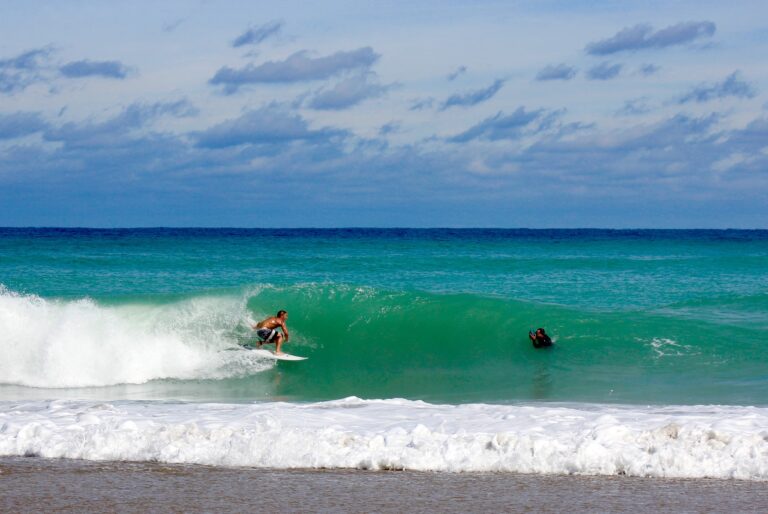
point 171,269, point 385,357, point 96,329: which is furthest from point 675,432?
point 171,269

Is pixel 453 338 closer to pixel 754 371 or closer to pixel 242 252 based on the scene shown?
pixel 754 371

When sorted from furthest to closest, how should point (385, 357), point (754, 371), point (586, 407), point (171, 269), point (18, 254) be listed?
1. point (18, 254)
2. point (171, 269)
3. point (385, 357)
4. point (754, 371)
5. point (586, 407)

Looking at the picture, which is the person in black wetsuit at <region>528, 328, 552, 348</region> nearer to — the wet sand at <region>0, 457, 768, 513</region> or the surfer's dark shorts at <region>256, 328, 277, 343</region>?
the surfer's dark shorts at <region>256, 328, 277, 343</region>

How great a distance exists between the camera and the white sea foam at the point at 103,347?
44.1ft

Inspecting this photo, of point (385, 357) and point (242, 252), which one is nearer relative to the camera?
point (385, 357)

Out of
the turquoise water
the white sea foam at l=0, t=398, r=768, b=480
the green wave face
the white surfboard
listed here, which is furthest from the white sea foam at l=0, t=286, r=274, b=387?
the white sea foam at l=0, t=398, r=768, b=480

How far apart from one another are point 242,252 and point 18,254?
843cm

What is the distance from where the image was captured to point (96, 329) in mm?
14641

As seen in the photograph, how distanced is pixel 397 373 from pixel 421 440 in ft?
22.7

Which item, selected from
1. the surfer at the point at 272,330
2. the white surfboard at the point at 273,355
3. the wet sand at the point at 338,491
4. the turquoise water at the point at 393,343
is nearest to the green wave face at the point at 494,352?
the turquoise water at the point at 393,343

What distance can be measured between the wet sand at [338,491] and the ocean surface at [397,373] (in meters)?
0.30

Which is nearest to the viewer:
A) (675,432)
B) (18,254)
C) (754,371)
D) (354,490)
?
(354,490)

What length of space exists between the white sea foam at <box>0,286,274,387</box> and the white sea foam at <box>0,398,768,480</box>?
4688 millimetres

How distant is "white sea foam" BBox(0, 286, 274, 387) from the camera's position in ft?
44.1
